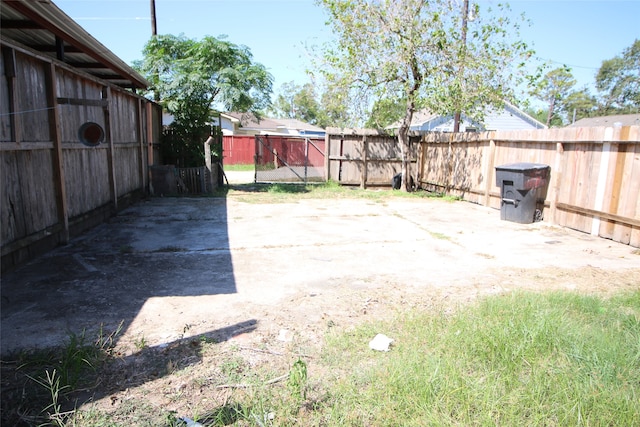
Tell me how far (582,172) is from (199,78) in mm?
10029

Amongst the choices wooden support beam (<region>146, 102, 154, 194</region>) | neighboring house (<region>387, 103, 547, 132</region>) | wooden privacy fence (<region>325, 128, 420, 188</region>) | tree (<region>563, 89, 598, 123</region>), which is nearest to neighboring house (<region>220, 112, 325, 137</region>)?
neighboring house (<region>387, 103, 547, 132</region>)

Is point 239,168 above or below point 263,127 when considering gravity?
below

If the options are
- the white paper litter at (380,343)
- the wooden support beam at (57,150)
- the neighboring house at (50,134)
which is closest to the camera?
the white paper litter at (380,343)

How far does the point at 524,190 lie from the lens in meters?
8.40

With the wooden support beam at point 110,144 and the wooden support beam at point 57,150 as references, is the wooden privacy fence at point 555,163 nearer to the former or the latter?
the wooden support beam at point 110,144

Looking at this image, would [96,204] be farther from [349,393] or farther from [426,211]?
[426,211]

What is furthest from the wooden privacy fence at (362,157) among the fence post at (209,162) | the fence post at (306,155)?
the fence post at (209,162)

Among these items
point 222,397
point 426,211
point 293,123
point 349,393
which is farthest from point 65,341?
point 293,123

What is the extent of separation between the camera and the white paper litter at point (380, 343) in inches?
121

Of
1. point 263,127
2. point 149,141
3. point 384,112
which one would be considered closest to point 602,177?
point 384,112

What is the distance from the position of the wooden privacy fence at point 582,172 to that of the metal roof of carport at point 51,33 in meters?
8.31

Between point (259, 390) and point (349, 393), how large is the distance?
1.84ft

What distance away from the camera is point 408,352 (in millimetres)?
2967

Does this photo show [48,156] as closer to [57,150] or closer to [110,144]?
[57,150]
